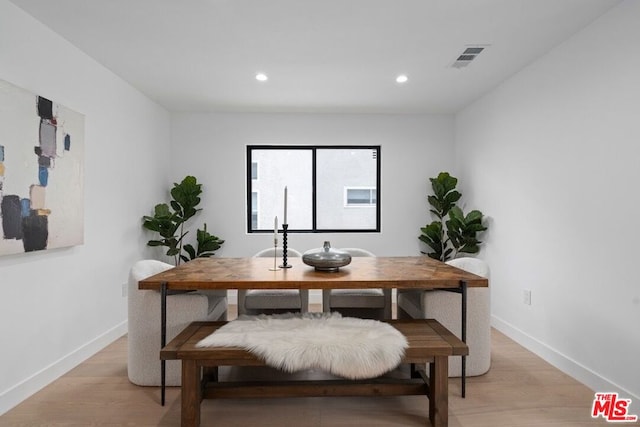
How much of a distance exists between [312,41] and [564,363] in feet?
9.96

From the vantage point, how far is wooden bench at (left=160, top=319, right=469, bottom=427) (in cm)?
181

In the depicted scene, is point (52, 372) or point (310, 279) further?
point (52, 372)

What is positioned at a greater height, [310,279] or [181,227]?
[181,227]

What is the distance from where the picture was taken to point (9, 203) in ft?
7.07

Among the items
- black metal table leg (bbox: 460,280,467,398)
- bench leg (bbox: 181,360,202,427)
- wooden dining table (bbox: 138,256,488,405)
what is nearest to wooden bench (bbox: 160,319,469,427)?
bench leg (bbox: 181,360,202,427)

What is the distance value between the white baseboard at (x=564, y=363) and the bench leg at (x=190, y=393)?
249 cm

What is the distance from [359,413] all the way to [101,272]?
2.49m

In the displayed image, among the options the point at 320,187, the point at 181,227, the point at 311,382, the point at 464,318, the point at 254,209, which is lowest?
the point at 311,382

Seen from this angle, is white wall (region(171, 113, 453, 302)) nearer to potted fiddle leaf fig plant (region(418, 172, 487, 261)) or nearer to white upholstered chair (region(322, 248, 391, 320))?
potted fiddle leaf fig plant (region(418, 172, 487, 261))

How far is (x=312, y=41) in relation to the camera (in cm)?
272

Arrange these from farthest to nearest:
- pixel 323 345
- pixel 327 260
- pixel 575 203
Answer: pixel 575 203 < pixel 327 260 < pixel 323 345

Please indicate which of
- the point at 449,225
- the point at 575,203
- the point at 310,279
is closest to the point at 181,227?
the point at 310,279

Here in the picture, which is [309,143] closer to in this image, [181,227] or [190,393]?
[181,227]

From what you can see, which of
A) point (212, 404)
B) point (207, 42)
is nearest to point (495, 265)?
point (212, 404)
